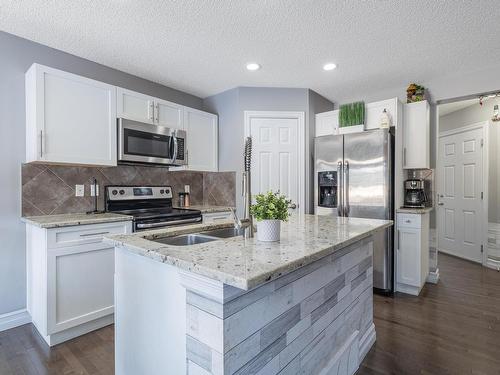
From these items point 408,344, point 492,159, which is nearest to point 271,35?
point 408,344

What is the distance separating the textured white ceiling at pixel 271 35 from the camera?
2027 millimetres

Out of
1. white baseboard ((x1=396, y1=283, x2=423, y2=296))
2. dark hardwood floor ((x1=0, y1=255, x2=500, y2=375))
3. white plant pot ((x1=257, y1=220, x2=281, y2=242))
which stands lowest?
dark hardwood floor ((x1=0, y1=255, x2=500, y2=375))

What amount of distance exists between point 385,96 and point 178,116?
8.59 ft

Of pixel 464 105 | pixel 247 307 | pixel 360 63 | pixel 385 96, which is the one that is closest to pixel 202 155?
pixel 360 63

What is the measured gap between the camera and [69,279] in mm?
2188

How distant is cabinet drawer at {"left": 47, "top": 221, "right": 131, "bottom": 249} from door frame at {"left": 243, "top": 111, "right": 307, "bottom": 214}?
191cm

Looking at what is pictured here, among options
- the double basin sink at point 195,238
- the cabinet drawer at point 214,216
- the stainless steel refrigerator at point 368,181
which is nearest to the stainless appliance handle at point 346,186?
the stainless steel refrigerator at point 368,181

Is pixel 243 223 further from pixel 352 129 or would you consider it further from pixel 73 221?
pixel 352 129

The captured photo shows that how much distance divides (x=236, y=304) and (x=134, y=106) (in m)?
2.53

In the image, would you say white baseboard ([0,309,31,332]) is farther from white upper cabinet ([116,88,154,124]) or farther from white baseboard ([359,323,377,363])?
white baseboard ([359,323,377,363])

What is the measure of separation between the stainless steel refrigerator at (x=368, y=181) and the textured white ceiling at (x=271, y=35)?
0.76m

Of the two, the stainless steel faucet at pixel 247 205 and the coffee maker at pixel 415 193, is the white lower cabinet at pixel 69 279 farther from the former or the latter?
the coffee maker at pixel 415 193

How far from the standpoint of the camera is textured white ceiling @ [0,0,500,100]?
2027 mm

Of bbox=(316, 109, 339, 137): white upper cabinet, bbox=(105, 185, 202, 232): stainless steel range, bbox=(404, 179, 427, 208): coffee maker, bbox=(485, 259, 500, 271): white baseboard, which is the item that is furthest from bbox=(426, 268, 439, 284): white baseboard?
bbox=(105, 185, 202, 232): stainless steel range
